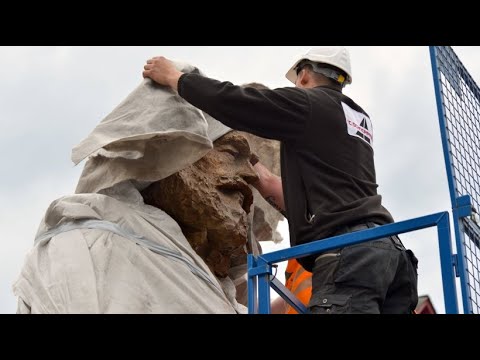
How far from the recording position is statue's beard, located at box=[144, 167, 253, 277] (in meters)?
7.35

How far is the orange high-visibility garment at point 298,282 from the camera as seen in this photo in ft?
24.0

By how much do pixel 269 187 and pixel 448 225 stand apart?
2554mm

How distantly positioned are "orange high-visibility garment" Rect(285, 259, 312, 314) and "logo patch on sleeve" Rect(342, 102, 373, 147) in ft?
3.39

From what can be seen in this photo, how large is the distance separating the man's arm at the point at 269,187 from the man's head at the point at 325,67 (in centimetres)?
82

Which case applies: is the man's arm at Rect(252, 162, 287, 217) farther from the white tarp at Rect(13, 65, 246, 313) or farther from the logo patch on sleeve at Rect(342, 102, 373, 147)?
the logo patch on sleeve at Rect(342, 102, 373, 147)

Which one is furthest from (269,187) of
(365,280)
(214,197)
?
Result: (365,280)

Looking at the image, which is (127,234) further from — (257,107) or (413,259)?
(413,259)

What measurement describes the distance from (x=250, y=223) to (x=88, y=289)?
223 centimetres

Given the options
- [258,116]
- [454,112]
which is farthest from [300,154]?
[454,112]

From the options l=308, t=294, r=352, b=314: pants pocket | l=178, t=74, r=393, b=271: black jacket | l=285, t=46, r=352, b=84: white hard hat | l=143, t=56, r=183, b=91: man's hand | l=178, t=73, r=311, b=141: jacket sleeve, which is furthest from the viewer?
l=285, t=46, r=352, b=84: white hard hat

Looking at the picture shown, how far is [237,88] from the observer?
6.66m

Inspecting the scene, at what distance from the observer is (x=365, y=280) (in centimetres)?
589

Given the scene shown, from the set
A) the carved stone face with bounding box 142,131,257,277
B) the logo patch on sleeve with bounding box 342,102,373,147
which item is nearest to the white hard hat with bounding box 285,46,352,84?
the logo patch on sleeve with bounding box 342,102,373,147

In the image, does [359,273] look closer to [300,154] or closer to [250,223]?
[300,154]
